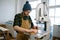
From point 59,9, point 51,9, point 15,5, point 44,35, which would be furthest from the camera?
point 15,5

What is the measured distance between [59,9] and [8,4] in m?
2.95

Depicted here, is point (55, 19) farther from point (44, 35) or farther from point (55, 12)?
point (44, 35)

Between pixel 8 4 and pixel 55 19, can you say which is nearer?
pixel 55 19

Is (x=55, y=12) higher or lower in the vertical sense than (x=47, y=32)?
higher

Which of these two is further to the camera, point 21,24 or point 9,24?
→ point 9,24

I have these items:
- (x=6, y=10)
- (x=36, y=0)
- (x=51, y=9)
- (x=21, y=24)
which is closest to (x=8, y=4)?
(x=6, y=10)

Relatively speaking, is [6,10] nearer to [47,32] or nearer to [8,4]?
[8,4]

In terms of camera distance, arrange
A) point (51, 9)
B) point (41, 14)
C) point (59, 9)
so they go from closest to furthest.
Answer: point (41, 14) → point (59, 9) → point (51, 9)

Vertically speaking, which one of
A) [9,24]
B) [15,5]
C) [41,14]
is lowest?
[9,24]

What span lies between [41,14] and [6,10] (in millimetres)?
3706

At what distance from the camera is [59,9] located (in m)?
3.57

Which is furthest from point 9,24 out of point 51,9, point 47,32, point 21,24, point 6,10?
Answer: point 47,32

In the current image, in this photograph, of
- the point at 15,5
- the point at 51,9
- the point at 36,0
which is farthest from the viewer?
the point at 15,5

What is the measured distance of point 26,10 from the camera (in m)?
2.36
